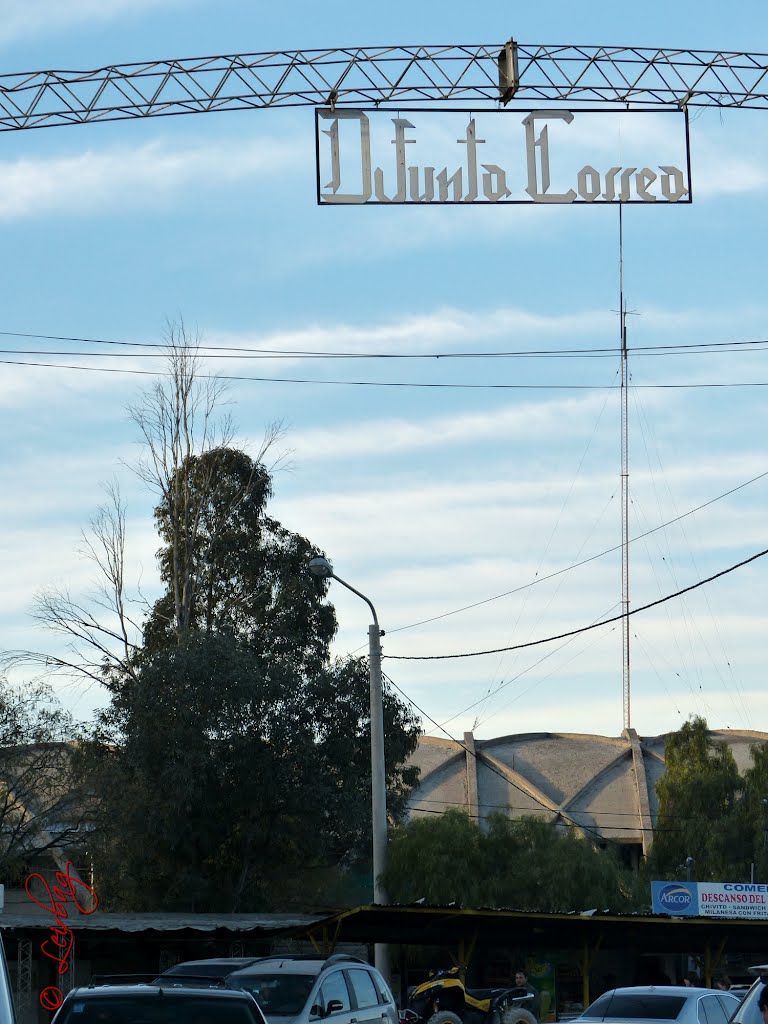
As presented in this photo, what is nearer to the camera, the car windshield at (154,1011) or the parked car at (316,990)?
the car windshield at (154,1011)

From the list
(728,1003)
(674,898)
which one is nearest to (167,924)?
(728,1003)

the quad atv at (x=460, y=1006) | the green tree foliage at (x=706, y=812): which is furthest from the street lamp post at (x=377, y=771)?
the green tree foliage at (x=706, y=812)

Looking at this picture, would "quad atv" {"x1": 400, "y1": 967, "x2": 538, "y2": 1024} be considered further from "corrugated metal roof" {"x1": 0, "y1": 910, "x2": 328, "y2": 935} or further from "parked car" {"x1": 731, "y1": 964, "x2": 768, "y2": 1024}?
"parked car" {"x1": 731, "y1": 964, "x2": 768, "y2": 1024}

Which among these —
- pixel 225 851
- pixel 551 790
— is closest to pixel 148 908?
pixel 225 851

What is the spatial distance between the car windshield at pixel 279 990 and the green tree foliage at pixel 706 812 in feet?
144

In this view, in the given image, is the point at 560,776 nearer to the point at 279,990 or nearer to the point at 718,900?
the point at 718,900

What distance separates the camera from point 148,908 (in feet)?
121

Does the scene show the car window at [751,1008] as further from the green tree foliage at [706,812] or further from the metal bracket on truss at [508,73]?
the green tree foliage at [706,812]

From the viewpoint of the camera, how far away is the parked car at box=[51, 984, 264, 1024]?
33.4ft

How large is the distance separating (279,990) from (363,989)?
1497 mm

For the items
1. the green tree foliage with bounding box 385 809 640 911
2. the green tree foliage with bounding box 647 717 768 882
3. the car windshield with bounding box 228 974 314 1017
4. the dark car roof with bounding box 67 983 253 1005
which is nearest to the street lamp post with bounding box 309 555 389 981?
the car windshield with bounding box 228 974 314 1017

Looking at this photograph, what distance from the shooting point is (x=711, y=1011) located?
1658 cm

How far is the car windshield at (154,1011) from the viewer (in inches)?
401

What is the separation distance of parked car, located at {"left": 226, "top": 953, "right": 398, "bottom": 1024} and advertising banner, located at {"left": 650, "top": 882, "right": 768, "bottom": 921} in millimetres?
20293
